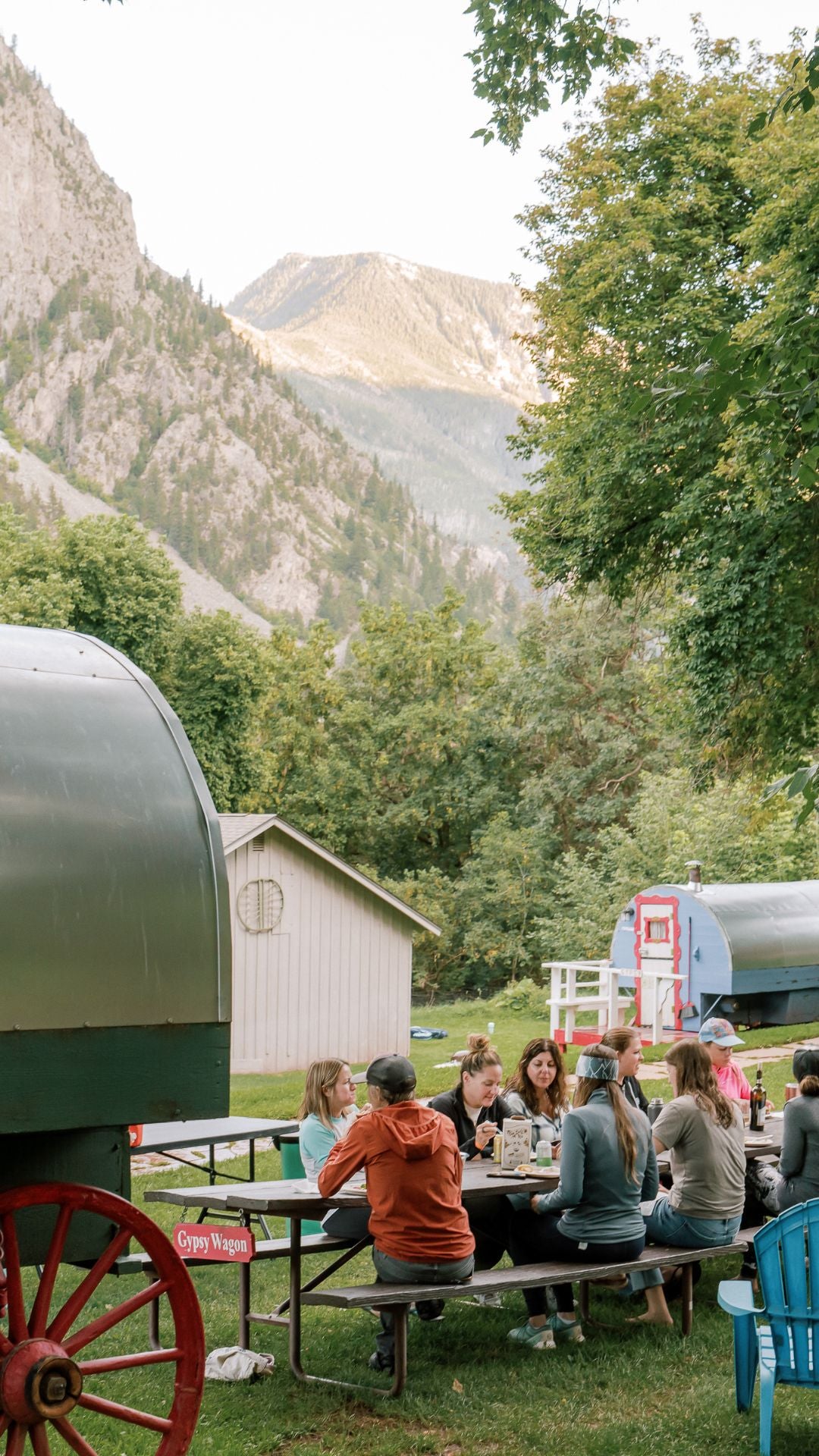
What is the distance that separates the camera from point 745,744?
20.7 m

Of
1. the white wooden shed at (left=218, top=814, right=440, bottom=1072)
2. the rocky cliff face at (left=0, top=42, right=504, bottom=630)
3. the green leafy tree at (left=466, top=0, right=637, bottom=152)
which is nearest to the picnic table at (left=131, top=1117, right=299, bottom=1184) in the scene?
the green leafy tree at (left=466, top=0, right=637, bottom=152)

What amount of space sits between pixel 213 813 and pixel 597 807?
3486 centimetres

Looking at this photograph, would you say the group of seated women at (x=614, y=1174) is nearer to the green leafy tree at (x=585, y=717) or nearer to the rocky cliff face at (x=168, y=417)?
the green leafy tree at (x=585, y=717)

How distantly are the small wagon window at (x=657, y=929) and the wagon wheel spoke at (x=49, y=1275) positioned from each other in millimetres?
16680

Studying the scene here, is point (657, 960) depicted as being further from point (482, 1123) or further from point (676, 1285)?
point (482, 1123)

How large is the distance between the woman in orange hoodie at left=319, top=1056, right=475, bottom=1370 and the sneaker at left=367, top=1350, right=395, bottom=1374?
0.14 meters

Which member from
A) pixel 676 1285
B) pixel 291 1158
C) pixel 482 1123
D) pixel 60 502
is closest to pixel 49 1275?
pixel 482 1123

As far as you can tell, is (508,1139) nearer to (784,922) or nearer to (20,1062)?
(20,1062)

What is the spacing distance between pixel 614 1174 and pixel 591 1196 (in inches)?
6.3

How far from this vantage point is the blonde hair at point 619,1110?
6773mm

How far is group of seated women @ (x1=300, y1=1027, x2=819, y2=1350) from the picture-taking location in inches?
266

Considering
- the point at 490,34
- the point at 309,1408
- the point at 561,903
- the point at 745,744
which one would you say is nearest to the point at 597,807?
the point at 561,903

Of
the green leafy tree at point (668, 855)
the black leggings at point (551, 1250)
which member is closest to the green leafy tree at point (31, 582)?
the green leafy tree at point (668, 855)

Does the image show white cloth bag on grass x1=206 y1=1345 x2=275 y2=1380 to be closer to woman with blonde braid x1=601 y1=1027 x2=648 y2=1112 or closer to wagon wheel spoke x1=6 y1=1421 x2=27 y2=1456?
wagon wheel spoke x1=6 y1=1421 x2=27 y2=1456
